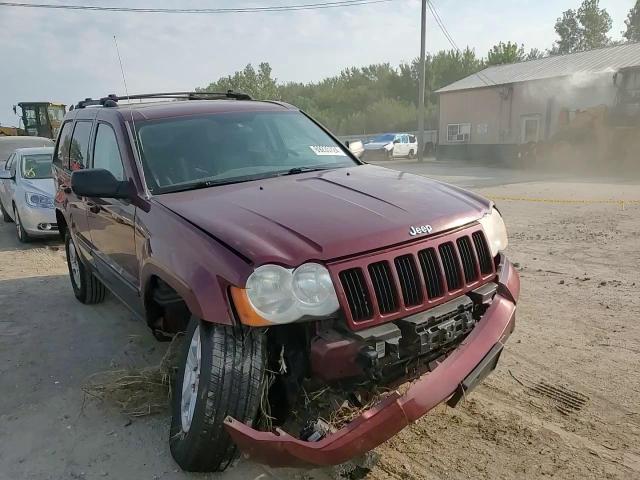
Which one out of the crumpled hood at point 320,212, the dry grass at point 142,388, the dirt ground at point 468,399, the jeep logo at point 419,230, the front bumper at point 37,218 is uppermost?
the crumpled hood at point 320,212

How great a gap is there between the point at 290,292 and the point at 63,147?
14.5ft

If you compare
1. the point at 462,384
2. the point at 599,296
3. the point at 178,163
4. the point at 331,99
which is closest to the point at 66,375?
the point at 178,163

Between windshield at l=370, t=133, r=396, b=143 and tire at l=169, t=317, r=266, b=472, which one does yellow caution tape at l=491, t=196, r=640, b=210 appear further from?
windshield at l=370, t=133, r=396, b=143

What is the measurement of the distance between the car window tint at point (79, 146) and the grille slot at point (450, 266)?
341 centimetres

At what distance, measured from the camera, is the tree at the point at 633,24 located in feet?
233

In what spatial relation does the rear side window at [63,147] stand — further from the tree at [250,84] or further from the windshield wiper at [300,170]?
the tree at [250,84]

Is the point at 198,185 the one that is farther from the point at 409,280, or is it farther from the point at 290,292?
the point at 409,280

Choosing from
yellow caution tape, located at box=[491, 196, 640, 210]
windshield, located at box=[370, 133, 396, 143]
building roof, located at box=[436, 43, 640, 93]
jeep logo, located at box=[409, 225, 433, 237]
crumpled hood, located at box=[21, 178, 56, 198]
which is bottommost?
windshield, located at box=[370, 133, 396, 143]

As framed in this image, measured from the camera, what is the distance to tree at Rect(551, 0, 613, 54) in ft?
227

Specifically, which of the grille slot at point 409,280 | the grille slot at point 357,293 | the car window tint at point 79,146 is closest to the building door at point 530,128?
the car window tint at point 79,146

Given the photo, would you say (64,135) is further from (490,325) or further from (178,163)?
(490,325)

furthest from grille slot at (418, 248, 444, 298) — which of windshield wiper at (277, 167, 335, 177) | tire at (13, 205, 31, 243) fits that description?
tire at (13, 205, 31, 243)

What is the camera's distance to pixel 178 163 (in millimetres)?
3631

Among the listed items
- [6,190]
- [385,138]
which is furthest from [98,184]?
[385,138]
